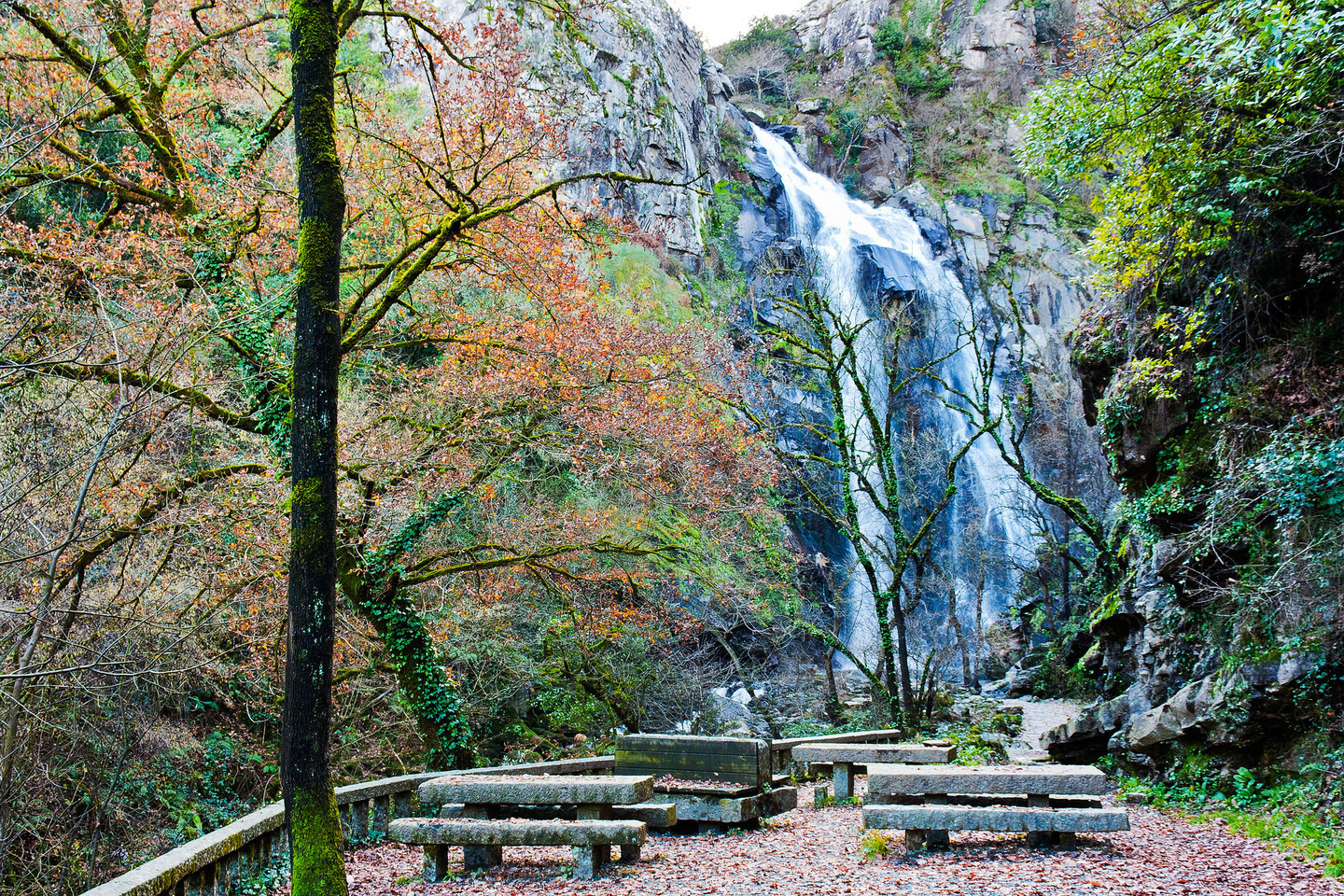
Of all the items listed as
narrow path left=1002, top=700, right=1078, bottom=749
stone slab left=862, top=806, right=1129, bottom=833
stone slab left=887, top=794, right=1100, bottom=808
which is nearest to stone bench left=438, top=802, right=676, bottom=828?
stone slab left=862, top=806, right=1129, bottom=833

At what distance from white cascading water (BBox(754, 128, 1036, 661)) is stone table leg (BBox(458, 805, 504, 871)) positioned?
17.3m

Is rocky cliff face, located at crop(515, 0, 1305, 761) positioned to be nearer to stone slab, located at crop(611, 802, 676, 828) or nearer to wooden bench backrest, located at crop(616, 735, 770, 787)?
wooden bench backrest, located at crop(616, 735, 770, 787)

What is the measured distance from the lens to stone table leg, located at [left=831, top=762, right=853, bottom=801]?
350 inches

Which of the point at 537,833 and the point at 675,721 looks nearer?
the point at 537,833

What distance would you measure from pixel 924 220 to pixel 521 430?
33.6 meters

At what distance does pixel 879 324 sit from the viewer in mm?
26000

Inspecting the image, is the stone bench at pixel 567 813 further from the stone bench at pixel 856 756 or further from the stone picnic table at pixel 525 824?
the stone bench at pixel 856 756

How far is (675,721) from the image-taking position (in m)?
13.2

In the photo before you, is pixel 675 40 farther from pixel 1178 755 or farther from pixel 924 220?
pixel 1178 755

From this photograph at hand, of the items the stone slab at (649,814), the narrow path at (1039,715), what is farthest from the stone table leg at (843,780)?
the narrow path at (1039,715)

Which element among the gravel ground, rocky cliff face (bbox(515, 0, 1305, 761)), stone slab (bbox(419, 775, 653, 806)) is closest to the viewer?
the gravel ground

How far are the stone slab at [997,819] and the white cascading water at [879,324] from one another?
1636cm

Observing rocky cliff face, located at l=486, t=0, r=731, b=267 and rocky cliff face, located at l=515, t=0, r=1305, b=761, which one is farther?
rocky cliff face, located at l=486, t=0, r=731, b=267

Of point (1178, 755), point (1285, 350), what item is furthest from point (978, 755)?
point (1285, 350)
